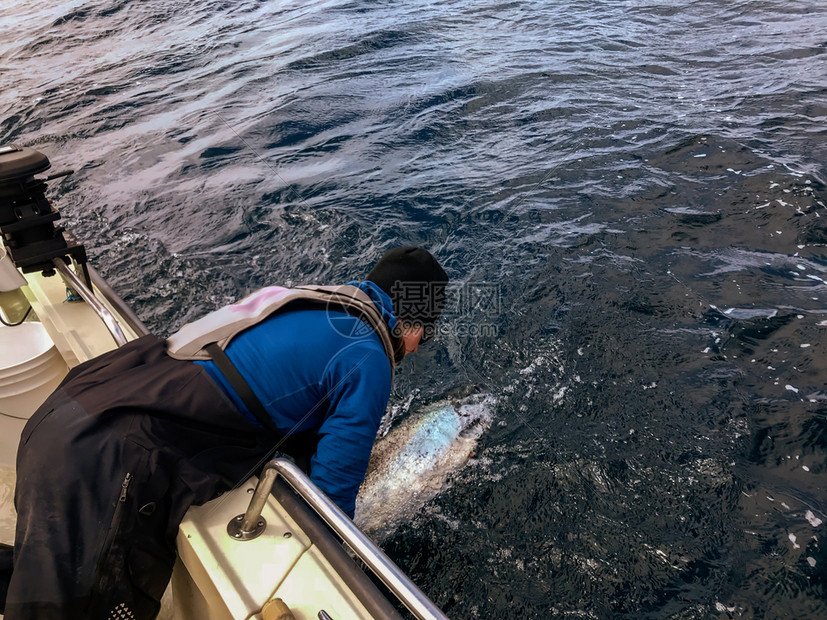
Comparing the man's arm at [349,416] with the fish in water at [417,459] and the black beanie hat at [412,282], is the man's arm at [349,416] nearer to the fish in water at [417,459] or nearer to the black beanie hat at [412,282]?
the black beanie hat at [412,282]

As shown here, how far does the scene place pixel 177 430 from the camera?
188 cm

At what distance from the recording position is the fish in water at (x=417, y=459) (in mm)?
3473

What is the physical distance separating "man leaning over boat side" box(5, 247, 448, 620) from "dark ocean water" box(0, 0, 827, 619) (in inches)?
59.5

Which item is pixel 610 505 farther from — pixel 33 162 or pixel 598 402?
pixel 33 162

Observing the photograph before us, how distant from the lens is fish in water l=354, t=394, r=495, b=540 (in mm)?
3473

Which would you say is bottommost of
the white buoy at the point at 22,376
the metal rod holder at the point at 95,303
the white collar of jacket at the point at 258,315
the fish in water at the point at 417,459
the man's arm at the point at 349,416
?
the fish in water at the point at 417,459

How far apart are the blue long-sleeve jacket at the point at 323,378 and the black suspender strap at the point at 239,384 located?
21 millimetres

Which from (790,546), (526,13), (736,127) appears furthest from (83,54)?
(790,546)

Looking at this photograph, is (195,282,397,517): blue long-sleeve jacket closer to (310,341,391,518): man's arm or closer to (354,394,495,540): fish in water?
(310,341,391,518): man's arm

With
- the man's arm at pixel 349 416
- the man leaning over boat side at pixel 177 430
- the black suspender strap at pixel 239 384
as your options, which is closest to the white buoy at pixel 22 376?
the man leaning over boat side at pixel 177 430

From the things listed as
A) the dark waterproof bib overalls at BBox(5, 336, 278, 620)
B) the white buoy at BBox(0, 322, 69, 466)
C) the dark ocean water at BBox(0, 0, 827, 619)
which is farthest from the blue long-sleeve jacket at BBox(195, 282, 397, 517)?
the white buoy at BBox(0, 322, 69, 466)

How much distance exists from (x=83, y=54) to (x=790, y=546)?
1704cm

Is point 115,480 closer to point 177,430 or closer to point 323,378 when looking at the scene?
point 177,430

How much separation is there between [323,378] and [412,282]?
0.60 metres
